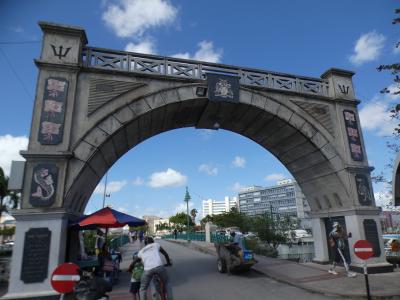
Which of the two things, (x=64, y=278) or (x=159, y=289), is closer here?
(x=64, y=278)

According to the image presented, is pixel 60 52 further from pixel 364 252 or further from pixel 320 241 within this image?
pixel 320 241

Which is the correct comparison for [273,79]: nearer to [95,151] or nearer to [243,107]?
[243,107]

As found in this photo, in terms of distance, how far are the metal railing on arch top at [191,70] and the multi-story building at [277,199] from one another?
325ft

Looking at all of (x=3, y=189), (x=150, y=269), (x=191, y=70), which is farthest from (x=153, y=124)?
(x=3, y=189)

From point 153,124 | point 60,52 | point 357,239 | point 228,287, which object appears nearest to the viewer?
point 228,287

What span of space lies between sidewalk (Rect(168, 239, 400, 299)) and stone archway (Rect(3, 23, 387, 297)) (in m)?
1.43

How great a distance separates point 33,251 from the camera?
8.52 meters

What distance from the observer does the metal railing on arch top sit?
36.6 ft

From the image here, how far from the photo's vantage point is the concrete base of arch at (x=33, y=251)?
8.20 metres

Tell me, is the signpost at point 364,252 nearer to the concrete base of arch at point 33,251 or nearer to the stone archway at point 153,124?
the stone archway at point 153,124

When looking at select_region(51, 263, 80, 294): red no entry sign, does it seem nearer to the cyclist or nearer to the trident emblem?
the cyclist

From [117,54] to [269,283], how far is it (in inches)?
401

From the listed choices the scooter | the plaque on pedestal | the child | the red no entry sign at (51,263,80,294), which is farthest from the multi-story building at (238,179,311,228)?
the red no entry sign at (51,263,80,294)

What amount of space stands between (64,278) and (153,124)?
26.9 feet
